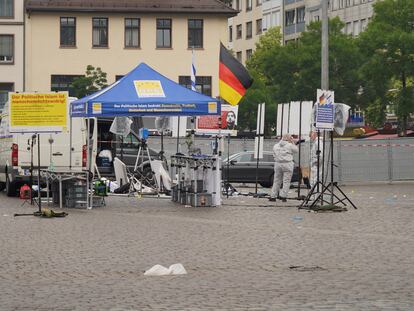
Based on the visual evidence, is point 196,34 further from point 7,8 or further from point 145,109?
point 145,109

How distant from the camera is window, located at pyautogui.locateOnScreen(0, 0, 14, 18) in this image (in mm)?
73125

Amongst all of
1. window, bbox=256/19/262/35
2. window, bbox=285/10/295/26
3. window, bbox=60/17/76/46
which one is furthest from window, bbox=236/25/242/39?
window, bbox=60/17/76/46

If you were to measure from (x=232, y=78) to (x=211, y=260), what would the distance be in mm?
17199

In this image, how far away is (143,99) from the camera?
27094mm

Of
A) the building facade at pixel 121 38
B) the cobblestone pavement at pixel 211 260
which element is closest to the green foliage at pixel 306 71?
the building facade at pixel 121 38

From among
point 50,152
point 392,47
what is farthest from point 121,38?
point 50,152

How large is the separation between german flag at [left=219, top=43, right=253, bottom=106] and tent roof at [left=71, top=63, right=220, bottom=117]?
341cm

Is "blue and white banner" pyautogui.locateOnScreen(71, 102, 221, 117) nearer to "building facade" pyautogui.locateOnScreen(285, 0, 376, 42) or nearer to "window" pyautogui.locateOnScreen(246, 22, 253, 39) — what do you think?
"building facade" pyautogui.locateOnScreen(285, 0, 376, 42)

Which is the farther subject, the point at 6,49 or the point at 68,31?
the point at 68,31

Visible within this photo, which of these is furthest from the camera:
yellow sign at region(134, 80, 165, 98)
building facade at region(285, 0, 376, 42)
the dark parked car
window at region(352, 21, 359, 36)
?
window at region(352, 21, 359, 36)

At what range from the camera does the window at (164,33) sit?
244 feet

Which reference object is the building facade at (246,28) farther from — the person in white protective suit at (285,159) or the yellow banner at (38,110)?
the yellow banner at (38,110)

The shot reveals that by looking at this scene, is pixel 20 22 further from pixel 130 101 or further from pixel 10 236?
pixel 10 236

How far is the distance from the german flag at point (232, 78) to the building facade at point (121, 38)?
138 ft
